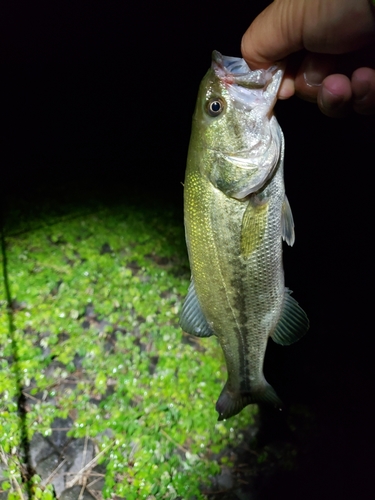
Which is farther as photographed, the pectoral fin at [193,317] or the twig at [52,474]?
the twig at [52,474]

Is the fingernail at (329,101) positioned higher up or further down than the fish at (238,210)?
higher up

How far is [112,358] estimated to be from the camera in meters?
2.74

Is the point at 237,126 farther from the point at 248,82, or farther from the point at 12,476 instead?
the point at 12,476

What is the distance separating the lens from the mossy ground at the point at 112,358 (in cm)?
239

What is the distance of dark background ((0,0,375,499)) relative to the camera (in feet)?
8.90

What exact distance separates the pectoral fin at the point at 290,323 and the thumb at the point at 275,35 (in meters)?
0.89

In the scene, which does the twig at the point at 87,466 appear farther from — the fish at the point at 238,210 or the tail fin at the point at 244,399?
the fish at the point at 238,210

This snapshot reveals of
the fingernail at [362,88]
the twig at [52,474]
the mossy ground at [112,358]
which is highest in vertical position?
the fingernail at [362,88]

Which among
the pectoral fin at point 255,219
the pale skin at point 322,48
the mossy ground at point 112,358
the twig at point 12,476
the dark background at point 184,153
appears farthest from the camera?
the dark background at point 184,153

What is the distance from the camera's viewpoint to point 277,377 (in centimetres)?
279

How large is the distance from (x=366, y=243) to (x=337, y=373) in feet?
4.08

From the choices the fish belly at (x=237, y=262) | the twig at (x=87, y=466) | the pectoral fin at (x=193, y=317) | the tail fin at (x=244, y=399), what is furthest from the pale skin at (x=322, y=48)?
the twig at (x=87, y=466)

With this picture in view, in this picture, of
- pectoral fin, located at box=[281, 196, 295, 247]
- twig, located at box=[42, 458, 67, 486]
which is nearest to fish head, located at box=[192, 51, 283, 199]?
pectoral fin, located at box=[281, 196, 295, 247]

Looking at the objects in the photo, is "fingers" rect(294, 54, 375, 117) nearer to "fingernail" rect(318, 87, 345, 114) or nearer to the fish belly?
"fingernail" rect(318, 87, 345, 114)
